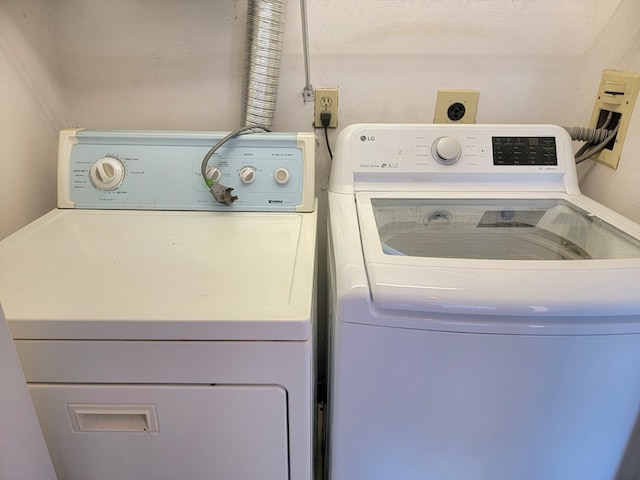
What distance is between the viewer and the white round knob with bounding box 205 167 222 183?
1092 mm

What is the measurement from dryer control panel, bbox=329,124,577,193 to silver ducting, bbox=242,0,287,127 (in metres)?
0.27

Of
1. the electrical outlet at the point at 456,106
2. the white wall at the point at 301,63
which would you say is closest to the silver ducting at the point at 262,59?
the white wall at the point at 301,63

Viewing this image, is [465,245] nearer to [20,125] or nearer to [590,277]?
[590,277]

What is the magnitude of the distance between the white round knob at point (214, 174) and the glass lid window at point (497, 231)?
41cm

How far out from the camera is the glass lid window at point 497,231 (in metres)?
0.81

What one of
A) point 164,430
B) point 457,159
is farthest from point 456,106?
point 164,430

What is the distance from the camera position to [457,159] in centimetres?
109

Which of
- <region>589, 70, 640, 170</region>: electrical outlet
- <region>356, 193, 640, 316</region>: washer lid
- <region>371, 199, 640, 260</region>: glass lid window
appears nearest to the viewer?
<region>356, 193, 640, 316</region>: washer lid

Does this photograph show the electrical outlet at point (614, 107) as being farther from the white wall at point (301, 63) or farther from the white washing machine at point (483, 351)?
the white washing machine at point (483, 351)

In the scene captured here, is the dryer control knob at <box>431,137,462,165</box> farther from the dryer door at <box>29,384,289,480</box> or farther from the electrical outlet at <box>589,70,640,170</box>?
the dryer door at <box>29,384,289,480</box>

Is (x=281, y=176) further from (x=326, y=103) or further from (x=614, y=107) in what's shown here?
(x=614, y=107)

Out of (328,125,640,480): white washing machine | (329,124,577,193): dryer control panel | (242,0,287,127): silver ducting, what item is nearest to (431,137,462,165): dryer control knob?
(329,124,577,193): dryer control panel

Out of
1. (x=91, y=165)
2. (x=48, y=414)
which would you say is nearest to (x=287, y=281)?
(x=48, y=414)

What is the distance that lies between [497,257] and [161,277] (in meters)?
0.64
